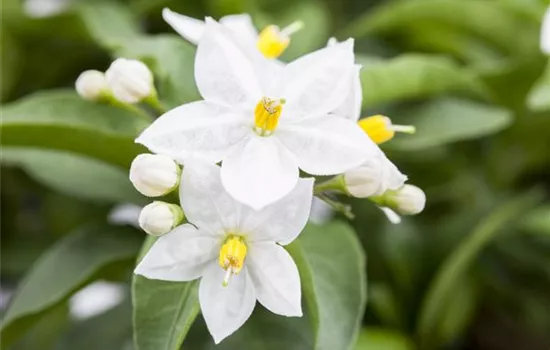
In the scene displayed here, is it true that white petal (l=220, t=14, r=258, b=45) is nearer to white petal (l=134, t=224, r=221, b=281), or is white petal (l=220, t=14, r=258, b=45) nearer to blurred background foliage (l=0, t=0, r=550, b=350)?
blurred background foliage (l=0, t=0, r=550, b=350)

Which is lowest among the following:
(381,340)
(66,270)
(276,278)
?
(381,340)

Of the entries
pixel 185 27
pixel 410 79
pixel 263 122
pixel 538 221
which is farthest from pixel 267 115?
pixel 538 221

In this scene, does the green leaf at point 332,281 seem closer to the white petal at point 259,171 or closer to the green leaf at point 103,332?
the white petal at point 259,171

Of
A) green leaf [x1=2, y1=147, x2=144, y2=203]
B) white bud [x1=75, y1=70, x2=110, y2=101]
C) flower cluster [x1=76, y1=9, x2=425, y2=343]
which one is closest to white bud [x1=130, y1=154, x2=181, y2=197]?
flower cluster [x1=76, y1=9, x2=425, y2=343]

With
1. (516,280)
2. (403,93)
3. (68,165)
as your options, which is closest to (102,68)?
(68,165)

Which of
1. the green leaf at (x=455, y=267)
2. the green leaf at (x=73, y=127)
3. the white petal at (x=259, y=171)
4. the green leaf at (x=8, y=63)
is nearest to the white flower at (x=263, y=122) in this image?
the white petal at (x=259, y=171)

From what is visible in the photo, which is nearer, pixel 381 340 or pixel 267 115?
pixel 267 115

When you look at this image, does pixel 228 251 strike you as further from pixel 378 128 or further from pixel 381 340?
pixel 381 340
